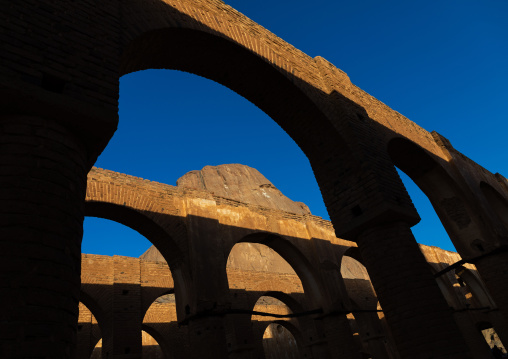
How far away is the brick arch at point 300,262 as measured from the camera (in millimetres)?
10961

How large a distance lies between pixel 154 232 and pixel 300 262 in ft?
16.8

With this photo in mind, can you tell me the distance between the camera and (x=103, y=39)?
131 inches

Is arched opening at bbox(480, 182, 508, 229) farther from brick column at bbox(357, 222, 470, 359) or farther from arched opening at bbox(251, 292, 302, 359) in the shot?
arched opening at bbox(251, 292, 302, 359)

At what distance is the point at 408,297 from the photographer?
4.64m

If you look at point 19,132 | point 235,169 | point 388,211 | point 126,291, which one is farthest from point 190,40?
point 235,169

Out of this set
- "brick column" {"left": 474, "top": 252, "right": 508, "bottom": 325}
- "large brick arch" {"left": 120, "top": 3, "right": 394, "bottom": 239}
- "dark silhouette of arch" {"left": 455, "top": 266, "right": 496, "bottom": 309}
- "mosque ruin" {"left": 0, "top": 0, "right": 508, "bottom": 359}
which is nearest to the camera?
"mosque ruin" {"left": 0, "top": 0, "right": 508, "bottom": 359}

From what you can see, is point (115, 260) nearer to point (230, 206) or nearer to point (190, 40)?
point (230, 206)

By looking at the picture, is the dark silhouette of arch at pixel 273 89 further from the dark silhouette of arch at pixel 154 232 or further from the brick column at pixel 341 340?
the brick column at pixel 341 340

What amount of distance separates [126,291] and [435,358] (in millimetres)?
9515

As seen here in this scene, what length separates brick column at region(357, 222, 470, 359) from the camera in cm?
439

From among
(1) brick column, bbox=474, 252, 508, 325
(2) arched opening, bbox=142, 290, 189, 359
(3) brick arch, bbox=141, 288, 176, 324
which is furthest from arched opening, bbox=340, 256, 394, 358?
(2) arched opening, bbox=142, 290, 189, 359

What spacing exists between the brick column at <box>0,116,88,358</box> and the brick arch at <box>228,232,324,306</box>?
8471mm

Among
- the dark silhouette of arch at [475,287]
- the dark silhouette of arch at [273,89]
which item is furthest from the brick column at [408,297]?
the dark silhouette of arch at [475,287]

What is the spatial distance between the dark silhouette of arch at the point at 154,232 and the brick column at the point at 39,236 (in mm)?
6086
